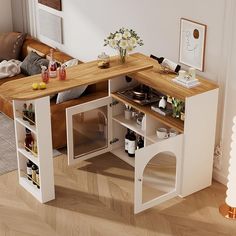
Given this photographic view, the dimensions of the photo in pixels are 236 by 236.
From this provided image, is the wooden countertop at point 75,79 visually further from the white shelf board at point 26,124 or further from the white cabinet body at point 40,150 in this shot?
the white shelf board at point 26,124

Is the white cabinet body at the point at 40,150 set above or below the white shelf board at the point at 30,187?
above

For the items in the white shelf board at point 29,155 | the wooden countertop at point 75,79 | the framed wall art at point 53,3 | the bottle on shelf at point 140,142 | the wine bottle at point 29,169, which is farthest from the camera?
the framed wall art at point 53,3

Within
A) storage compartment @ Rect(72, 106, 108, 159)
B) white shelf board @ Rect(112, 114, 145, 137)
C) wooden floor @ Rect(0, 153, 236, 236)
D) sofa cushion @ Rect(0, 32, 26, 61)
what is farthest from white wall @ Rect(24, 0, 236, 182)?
storage compartment @ Rect(72, 106, 108, 159)

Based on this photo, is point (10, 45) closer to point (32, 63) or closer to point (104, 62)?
point (32, 63)

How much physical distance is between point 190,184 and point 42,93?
1622mm

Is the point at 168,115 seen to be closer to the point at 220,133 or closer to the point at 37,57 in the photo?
the point at 220,133

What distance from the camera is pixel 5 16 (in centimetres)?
784

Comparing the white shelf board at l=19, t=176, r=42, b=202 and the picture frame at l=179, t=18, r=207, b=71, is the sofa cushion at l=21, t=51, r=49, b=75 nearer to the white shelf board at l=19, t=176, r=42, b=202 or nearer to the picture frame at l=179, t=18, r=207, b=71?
the white shelf board at l=19, t=176, r=42, b=202

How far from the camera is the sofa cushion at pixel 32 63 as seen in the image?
6.77 metres

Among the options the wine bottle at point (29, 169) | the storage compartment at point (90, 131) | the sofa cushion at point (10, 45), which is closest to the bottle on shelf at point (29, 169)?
the wine bottle at point (29, 169)

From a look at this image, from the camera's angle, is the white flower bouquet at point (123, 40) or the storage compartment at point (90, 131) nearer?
the white flower bouquet at point (123, 40)

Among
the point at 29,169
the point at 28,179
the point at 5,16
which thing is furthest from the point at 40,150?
the point at 5,16

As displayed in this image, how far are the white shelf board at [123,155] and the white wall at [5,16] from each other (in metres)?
2.86

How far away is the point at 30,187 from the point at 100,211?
2.37 ft
